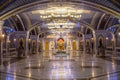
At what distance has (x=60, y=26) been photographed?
97.2 feet

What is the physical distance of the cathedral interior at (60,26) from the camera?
11.6 metres

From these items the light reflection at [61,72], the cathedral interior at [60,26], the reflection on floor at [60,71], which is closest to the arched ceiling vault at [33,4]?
the cathedral interior at [60,26]

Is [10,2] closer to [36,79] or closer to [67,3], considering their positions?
[67,3]

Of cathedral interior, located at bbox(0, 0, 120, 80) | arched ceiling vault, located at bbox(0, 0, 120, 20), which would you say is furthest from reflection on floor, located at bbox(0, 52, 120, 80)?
arched ceiling vault, located at bbox(0, 0, 120, 20)

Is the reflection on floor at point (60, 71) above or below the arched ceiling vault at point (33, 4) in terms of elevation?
below

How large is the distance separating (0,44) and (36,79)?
34.5ft

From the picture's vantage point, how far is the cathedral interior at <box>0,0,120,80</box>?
38.0 ft

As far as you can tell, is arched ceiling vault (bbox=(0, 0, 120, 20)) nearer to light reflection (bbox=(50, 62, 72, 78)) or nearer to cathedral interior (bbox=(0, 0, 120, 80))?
cathedral interior (bbox=(0, 0, 120, 80))

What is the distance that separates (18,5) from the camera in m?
17.4

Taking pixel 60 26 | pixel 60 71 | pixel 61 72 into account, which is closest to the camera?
pixel 61 72

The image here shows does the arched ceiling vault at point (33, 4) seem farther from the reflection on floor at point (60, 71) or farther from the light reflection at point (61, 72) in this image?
the light reflection at point (61, 72)

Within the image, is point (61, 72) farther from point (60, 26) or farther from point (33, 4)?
point (60, 26)

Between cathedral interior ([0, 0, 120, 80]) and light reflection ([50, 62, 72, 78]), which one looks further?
cathedral interior ([0, 0, 120, 80])

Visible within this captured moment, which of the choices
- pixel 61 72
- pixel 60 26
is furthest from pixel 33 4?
pixel 60 26
